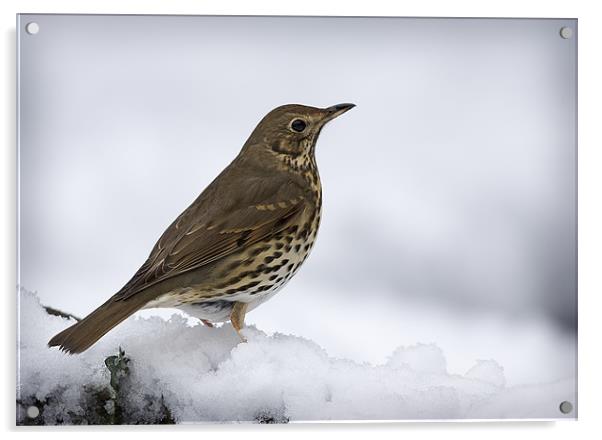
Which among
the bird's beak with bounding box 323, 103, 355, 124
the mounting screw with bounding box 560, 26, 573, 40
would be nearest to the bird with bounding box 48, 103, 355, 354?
the bird's beak with bounding box 323, 103, 355, 124

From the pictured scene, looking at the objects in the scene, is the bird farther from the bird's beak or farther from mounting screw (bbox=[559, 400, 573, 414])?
mounting screw (bbox=[559, 400, 573, 414])

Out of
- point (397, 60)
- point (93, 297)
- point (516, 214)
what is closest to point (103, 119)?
point (93, 297)

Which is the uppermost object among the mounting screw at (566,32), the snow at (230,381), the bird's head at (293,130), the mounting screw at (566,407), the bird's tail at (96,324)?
the mounting screw at (566,32)

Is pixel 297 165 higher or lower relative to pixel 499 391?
higher

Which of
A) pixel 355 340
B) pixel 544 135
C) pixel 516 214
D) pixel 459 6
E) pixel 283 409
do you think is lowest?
pixel 283 409

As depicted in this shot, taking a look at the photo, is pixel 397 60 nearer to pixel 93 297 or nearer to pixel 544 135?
pixel 544 135

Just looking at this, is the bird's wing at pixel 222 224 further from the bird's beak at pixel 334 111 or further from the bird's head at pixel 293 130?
the bird's beak at pixel 334 111

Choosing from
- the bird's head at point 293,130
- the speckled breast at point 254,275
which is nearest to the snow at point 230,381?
the speckled breast at point 254,275
